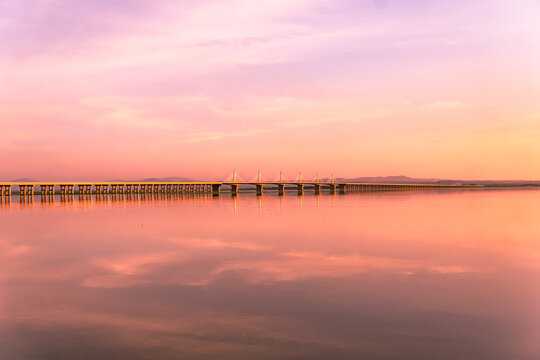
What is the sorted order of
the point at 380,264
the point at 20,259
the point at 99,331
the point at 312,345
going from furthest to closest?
the point at 20,259, the point at 380,264, the point at 99,331, the point at 312,345

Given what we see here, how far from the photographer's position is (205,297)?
1142cm

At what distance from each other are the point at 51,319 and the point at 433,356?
7777mm

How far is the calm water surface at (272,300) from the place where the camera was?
7.91 meters

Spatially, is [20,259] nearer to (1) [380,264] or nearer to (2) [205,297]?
(2) [205,297]

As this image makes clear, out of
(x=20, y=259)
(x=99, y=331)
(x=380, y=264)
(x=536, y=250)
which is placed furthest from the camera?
(x=536, y=250)

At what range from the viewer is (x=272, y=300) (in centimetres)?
Result: 1101

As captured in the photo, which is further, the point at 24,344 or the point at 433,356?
the point at 24,344

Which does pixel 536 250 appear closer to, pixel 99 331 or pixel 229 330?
pixel 229 330

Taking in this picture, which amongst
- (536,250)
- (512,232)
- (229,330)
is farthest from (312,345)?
(512,232)

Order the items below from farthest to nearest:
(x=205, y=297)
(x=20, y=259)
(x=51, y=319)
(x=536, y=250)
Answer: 1. (x=536, y=250)
2. (x=20, y=259)
3. (x=205, y=297)
4. (x=51, y=319)

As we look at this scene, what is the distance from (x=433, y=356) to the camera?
7.41 m

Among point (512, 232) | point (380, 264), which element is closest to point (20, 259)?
point (380, 264)

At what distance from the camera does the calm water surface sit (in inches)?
311

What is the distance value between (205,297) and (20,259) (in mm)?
10490
